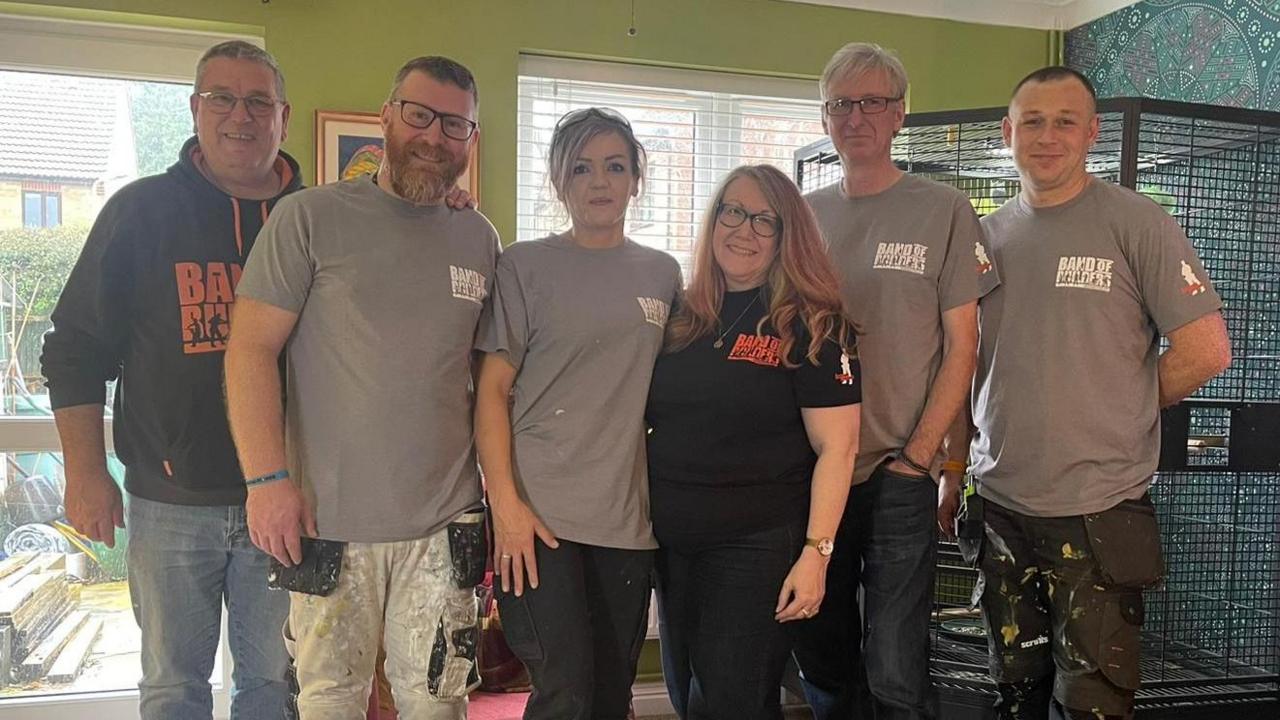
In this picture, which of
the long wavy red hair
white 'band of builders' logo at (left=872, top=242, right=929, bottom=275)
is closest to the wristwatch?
the long wavy red hair

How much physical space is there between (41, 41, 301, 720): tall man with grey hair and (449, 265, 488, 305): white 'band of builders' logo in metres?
0.47

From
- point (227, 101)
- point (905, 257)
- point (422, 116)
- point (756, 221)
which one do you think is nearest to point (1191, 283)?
point (905, 257)

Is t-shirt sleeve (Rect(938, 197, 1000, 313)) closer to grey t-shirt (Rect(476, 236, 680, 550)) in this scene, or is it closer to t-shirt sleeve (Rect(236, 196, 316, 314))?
grey t-shirt (Rect(476, 236, 680, 550))

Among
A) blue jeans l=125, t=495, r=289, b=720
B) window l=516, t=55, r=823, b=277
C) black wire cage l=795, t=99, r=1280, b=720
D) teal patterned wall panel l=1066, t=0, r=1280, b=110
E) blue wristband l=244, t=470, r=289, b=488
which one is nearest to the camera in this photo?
blue wristband l=244, t=470, r=289, b=488

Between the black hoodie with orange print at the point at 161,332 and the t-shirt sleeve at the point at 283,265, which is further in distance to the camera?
the black hoodie with orange print at the point at 161,332

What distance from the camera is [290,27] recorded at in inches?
102

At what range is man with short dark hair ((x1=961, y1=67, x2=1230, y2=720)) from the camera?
1729mm

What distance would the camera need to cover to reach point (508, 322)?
1.59 metres

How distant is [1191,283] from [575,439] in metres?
1.28

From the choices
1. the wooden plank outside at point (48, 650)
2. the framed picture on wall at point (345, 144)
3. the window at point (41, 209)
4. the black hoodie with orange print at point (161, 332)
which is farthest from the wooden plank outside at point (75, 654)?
the framed picture on wall at point (345, 144)

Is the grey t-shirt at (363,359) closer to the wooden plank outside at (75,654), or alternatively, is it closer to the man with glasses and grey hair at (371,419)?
the man with glasses and grey hair at (371,419)

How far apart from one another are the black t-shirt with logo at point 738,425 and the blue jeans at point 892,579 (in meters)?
0.24

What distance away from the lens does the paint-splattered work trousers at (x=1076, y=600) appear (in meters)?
1.72

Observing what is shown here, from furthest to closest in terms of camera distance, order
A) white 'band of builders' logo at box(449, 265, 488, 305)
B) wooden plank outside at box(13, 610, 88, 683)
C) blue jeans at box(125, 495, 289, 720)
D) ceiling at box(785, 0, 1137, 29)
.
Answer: ceiling at box(785, 0, 1137, 29), wooden plank outside at box(13, 610, 88, 683), blue jeans at box(125, 495, 289, 720), white 'band of builders' logo at box(449, 265, 488, 305)
